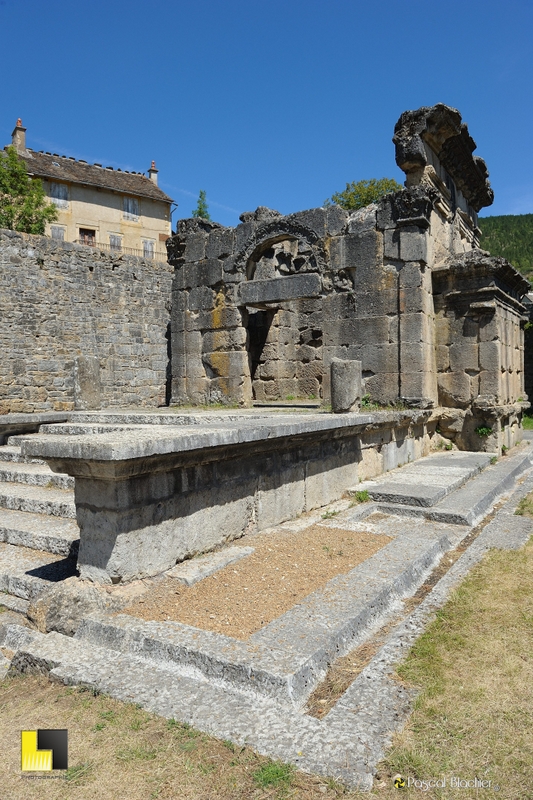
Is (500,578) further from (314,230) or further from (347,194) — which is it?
(347,194)

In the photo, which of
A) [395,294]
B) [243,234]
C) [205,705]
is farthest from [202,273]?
[205,705]

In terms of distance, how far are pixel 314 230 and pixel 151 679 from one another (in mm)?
8370

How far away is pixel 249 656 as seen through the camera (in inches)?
109

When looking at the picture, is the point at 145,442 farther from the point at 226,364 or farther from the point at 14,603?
the point at 226,364

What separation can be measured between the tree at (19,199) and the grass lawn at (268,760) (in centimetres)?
2290

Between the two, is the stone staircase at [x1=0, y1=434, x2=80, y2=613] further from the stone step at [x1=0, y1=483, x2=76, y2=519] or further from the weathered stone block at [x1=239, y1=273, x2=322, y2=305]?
the weathered stone block at [x1=239, y1=273, x2=322, y2=305]

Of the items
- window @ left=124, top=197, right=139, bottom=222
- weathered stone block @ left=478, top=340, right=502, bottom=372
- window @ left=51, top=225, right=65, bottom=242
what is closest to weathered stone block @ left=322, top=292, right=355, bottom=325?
weathered stone block @ left=478, top=340, right=502, bottom=372

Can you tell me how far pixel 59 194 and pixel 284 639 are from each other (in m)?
32.8

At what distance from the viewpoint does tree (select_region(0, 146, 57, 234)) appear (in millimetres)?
22469

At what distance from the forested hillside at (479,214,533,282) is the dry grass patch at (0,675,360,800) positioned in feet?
130

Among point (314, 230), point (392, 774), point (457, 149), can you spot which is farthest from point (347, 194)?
point (392, 774)

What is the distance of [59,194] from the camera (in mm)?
31172

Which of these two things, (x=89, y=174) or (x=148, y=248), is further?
(x=148, y=248)

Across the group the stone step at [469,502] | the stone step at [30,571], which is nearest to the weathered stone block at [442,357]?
the stone step at [469,502]
